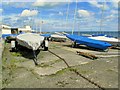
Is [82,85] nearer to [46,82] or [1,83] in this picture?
[46,82]

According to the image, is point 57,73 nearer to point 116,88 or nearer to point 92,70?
point 92,70

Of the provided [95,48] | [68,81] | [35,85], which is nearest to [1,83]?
[35,85]

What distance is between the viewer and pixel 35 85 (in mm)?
8102

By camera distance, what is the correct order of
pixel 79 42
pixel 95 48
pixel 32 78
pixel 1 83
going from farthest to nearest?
pixel 79 42, pixel 95 48, pixel 32 78, pixel 1 83

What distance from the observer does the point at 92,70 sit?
10500 mm

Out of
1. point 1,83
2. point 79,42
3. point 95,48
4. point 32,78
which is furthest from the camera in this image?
point 79,42

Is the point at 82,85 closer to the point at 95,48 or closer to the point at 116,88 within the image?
the point at 116,88

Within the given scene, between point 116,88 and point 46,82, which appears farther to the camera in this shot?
point 46,82

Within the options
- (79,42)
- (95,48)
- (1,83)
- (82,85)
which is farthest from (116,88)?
(79,42)

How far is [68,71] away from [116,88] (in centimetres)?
317

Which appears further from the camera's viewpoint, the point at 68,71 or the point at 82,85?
the point at 68,71

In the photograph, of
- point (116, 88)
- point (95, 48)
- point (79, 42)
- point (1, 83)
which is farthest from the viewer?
point (79, 42)

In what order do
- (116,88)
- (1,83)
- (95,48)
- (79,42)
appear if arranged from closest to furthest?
(116,88) → (1,83) → (95,48) → (79,42)

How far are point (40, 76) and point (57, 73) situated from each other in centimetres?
90
